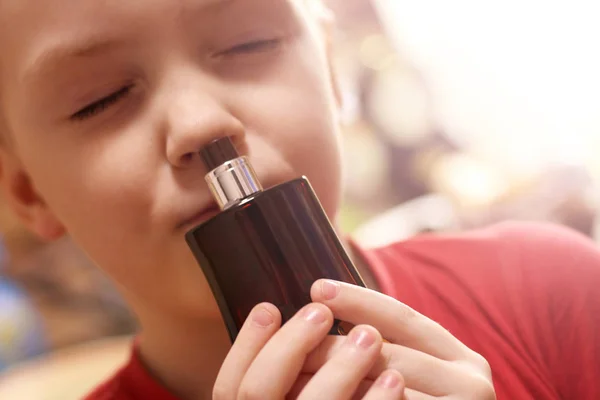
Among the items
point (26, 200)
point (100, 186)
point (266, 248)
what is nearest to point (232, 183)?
point (266, 248)

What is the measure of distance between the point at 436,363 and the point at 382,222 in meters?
1.35

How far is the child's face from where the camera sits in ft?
1.43

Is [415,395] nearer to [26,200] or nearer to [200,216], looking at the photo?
[200,216]

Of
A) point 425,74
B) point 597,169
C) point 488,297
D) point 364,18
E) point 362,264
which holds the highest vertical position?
point 364,18

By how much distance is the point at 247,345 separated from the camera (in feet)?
1.17

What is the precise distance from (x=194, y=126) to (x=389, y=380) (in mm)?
236

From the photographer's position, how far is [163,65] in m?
0.44

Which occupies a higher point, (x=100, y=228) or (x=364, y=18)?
(x=364, y=18)

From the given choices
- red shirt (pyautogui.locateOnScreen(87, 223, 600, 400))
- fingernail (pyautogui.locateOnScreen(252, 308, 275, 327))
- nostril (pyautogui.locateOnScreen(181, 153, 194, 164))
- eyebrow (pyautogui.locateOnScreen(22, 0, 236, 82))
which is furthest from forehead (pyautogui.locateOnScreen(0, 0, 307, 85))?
red shirt (pyautogui.locateOnScreen(87, 223, 600, 400))

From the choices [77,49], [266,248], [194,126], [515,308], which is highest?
[77,49]

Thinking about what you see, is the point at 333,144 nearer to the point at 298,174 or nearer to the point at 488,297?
the point at 298,174

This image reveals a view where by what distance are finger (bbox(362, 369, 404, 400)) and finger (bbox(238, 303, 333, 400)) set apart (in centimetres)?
4

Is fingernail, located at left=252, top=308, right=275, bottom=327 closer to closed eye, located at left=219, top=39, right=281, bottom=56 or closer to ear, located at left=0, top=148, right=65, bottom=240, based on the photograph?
closed eye, located at left=219, top=39, right=281, bottom=56

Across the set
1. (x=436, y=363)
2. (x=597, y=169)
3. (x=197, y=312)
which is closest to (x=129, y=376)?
(x=197, y=312)
